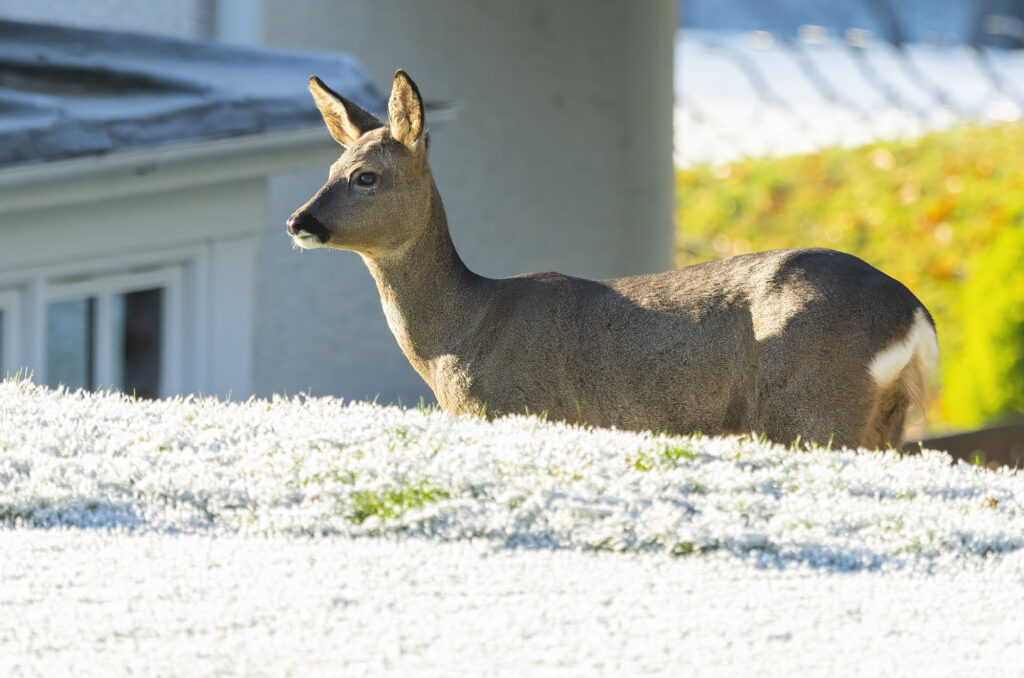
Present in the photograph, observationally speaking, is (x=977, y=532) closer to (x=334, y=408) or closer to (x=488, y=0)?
(x=334, y=408)

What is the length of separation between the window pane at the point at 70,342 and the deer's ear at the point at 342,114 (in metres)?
3.14

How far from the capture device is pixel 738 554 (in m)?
3.66

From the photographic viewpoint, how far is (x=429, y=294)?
15.4 ft

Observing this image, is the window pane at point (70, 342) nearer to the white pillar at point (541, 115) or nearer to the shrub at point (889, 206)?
the white pillar at point (541, 115)

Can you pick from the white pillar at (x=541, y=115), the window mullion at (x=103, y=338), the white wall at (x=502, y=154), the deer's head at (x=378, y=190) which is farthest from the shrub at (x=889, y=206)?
the deer's head at (x=378, y=190)

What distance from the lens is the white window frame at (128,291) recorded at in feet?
24.7

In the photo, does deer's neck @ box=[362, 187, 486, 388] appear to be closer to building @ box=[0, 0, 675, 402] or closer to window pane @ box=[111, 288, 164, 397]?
building @ box=[0, 0, 675, 402]

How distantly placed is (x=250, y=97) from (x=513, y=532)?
4.31 metres

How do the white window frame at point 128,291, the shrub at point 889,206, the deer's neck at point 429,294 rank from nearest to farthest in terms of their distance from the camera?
1. the deer's neck at point 429,294
2. the white window frame at point 128,291
3. the shrub at point 889,206

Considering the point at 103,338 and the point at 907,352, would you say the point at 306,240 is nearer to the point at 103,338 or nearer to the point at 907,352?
the point at 907,352

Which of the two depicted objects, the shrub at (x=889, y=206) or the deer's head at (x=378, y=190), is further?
the shrub at (x=889, y=206)

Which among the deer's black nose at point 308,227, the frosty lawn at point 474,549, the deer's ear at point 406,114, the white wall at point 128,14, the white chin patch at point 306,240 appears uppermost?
the white wall at point 128,14

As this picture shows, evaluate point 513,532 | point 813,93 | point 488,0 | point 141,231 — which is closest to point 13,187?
point 141,231

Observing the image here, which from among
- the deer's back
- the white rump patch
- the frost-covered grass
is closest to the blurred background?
the frost-covered grass
